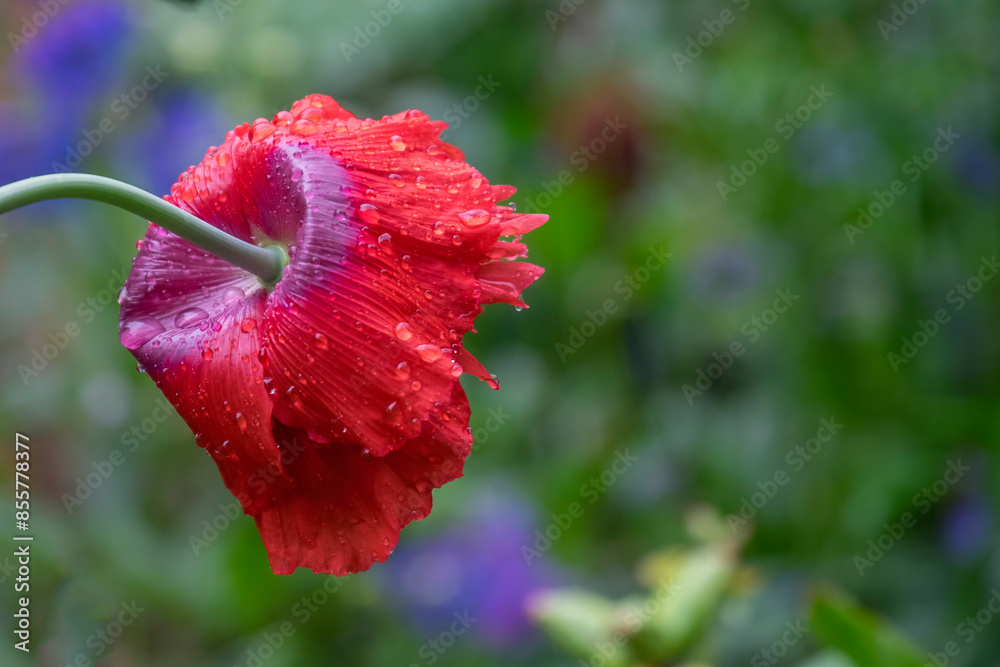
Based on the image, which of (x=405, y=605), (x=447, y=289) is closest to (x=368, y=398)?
(x=447, y=289)

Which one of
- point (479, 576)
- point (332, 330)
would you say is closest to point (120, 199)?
point (332, 330)

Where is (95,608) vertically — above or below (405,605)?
below

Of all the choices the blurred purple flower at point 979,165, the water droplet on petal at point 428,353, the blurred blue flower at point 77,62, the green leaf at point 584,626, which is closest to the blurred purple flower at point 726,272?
the blurred purple flower at point 979,165

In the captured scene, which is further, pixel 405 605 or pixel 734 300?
pixel 734 300

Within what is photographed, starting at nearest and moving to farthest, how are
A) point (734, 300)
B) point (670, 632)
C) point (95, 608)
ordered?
point (670, 632) → point (95, 608) → point (734, 300)

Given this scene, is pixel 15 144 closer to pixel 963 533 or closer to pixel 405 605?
pixel 405 605

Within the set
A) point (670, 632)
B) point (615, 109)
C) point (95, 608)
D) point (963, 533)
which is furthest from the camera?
point (615, 109)

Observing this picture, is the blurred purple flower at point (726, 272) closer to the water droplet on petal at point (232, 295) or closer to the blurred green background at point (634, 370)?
the blurred green background at point (634, 370)
